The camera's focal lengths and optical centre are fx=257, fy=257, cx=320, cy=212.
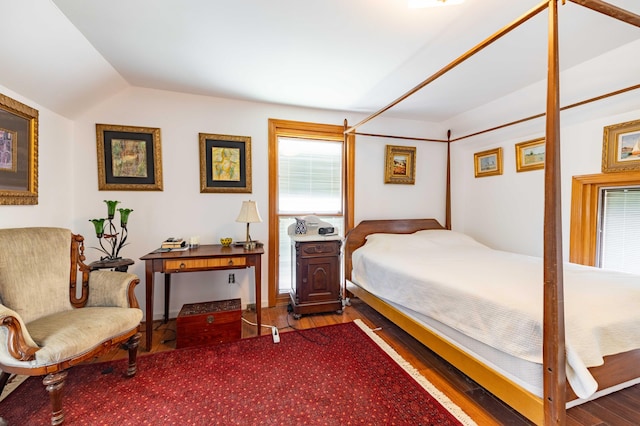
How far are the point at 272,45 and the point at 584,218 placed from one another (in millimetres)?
3140

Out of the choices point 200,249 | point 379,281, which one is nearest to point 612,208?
point 379,281

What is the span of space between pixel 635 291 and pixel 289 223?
109 inches

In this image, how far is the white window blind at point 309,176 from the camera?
3135 mm

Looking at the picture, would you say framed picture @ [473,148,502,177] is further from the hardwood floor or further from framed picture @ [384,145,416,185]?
the hardwood floor

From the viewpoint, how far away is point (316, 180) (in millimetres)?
3246

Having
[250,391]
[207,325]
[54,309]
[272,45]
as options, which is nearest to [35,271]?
[54,309]

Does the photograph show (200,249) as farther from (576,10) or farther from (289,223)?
(576,10)

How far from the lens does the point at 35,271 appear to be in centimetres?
169

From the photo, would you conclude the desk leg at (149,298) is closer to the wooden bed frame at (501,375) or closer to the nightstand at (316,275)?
the nightstand at (316,275)

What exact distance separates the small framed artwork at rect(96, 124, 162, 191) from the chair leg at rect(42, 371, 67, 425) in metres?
1.73

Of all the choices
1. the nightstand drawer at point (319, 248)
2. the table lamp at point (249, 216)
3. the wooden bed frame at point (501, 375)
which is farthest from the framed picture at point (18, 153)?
the wooden bed frame at point (501, 375)

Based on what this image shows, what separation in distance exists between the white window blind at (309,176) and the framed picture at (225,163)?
0.42m

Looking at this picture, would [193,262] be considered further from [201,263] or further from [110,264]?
[110,264]

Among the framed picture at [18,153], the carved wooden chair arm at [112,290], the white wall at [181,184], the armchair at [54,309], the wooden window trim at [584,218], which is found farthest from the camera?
the white wall at [181,184]
